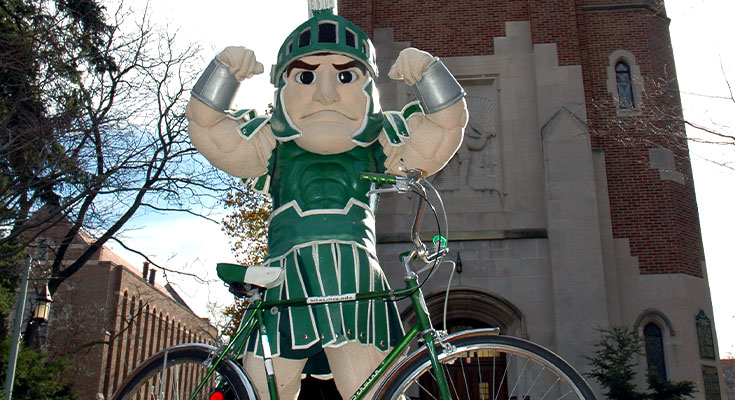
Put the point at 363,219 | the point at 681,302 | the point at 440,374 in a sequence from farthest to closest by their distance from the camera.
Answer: the point at 681,302 < the point at 363,219 < the point at 440,374

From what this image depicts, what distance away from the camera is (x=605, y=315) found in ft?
32.0

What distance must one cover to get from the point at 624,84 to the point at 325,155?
9546mm

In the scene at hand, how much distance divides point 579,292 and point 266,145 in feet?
23.4

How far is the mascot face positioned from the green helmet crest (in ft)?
0.19

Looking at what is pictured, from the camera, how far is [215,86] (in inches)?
156

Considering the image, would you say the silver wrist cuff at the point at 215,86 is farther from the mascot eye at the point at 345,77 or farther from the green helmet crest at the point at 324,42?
the mascot eye at the point at 345,77

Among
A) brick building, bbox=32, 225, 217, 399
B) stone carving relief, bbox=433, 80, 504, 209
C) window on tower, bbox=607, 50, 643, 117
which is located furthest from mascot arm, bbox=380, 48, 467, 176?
brick building, bbox=32, 225, 217, 399

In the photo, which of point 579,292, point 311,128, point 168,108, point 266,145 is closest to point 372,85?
point 311,128

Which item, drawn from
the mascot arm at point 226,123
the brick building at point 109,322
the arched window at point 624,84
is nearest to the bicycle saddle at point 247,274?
the mascot arm at point 226,123

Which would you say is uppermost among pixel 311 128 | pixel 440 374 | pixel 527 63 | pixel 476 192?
pixel 527 63

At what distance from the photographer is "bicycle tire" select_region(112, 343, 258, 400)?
306 cm

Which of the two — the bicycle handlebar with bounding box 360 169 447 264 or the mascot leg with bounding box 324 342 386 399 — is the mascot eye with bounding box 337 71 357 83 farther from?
the mascot leg with bounding box 324 342 386 399

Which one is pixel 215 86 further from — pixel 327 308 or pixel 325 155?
pixel 327 308

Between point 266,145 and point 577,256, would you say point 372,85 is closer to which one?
point 266,145
